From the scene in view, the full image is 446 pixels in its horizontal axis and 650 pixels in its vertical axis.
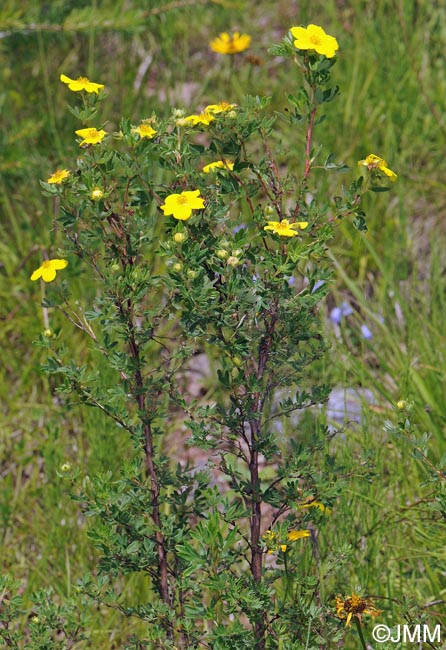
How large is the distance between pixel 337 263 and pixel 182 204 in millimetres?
977

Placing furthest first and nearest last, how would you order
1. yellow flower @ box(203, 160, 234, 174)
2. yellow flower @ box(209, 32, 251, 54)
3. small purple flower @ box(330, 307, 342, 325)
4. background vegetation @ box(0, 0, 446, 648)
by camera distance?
yellow flower @ box(209, 32, 251, 54) < small purple flower @ box(330, 307, 342, 325) < background vegetation @ box(0, 0, 446, 648) < yellow flower @ box(203, 160, 234, 174)

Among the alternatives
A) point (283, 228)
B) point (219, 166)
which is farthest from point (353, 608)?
point (219, 166)

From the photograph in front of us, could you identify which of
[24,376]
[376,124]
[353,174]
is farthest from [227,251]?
Result: [376,124]

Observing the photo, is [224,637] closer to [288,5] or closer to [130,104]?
[130,104]

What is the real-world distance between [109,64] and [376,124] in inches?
49.1

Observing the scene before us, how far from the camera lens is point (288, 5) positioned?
4.34 meters

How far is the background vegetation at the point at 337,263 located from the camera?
2.05 metres

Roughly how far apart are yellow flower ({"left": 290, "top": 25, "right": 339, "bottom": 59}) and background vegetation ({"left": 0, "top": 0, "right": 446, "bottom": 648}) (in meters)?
0.64

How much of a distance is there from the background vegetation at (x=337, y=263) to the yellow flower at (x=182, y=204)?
0.53 m

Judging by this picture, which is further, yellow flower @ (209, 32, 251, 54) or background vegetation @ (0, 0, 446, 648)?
yellow flower @ (209, 32, 251, 54)

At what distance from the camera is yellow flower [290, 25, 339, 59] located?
1.37 m

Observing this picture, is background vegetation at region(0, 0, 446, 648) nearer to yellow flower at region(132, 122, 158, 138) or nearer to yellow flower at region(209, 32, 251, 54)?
yellow flower at region(209, 32, 251, 54)

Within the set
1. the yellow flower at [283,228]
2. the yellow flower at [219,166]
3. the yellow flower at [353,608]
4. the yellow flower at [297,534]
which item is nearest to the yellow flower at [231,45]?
the yellow flower at [219,166]

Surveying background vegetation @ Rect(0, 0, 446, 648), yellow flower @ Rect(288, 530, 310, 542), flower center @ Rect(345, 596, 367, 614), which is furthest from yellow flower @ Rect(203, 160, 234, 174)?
flower center @ Rect(345, 596, 367, 614)
